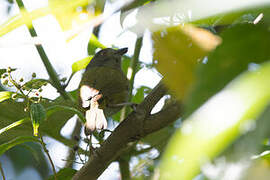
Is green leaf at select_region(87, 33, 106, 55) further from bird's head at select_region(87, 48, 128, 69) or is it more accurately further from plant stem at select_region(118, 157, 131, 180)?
bird's head at select_region(87, 48, 128, 69)

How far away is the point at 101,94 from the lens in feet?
7.67

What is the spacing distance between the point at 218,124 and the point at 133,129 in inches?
35.7

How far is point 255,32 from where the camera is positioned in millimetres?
339

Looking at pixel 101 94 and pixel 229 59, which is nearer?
pixel 229 59

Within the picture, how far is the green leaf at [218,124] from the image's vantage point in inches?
9.6

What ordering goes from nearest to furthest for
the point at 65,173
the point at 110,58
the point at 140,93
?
the point at 65,173, the point at 140,93, the point at 110,58

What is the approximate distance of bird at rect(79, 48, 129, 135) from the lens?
1.98m

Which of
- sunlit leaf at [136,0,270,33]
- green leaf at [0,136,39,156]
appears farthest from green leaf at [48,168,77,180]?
sunlit leaf at [136,0,270,33]

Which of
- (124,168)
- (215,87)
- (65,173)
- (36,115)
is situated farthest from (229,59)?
(124,168)

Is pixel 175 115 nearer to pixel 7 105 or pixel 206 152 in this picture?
pixel 206 152

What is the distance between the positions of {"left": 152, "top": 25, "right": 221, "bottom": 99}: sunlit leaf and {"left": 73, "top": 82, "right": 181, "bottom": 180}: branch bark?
0.53 m

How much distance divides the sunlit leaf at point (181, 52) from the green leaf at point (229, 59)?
0.06 m

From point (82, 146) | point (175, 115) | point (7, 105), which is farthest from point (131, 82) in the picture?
point (175, 115)

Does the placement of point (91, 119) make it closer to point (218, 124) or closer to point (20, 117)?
point (20, 117)
